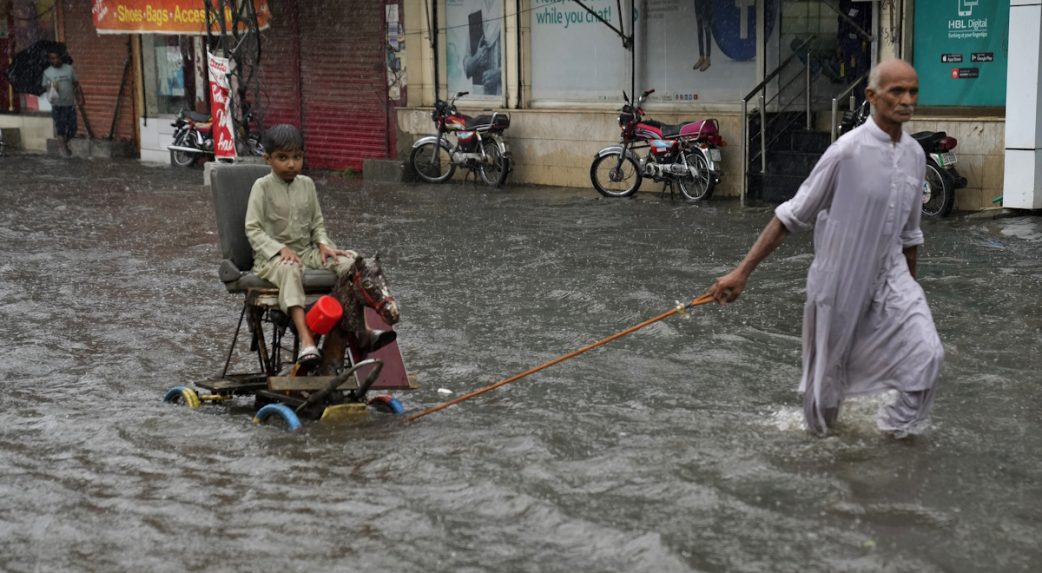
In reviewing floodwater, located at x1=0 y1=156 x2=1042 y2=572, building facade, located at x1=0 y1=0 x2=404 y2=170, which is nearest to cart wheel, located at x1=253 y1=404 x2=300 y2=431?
floodwater, located at x1=0 y1=156 x2=1042 y2=572

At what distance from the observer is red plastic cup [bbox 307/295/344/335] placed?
6109mm

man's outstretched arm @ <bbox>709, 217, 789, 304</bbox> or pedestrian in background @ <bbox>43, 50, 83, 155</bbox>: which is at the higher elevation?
pedestrian in background @ <bbox>43, 50, 83, 155</bbox>

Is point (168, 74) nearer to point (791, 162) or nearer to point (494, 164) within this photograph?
point (494, 164)

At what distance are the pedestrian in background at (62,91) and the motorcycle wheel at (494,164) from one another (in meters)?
11.1

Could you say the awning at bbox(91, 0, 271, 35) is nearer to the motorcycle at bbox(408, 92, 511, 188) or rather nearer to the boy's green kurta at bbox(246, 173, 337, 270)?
the motorcycle at bbox(408, 92, 511, 188)

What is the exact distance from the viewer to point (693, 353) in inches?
317

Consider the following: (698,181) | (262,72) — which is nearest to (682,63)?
(698,181)

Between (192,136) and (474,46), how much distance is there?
19.6ft

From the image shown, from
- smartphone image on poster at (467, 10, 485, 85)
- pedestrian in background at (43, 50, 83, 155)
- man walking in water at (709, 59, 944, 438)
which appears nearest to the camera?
man walking in water at (709, 59, 944, 438)

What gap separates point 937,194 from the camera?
13648 millimetres

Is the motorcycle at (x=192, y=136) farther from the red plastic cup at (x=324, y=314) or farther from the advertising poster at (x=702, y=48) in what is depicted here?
the red plastic cup at (x=324, y=314)

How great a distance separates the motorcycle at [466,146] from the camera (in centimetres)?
1856

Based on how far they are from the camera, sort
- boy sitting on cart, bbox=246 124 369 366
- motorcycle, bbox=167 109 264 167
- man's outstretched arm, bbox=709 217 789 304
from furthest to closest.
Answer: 1. motorcycle, bbox=167 109 264 167
2. boy sitting on cart, bbox=246 124 369 366
3. man's outstretched arm, bbox=709 217 789 304

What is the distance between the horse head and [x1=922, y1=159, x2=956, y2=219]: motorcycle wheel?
855cm
